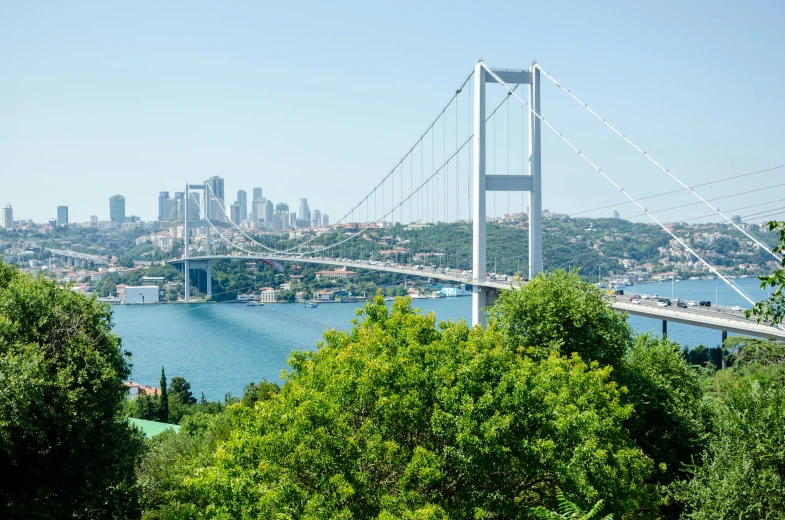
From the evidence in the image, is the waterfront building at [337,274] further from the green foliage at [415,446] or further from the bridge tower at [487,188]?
the green foliage at [415,446]

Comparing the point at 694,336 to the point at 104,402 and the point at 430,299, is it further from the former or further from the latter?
the point at 104,402

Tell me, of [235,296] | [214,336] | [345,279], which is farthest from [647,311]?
[235,296]

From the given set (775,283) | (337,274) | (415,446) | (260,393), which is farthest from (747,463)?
(337,274)

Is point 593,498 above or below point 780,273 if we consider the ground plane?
below

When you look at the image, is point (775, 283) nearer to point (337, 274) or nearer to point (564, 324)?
point (564, 324)

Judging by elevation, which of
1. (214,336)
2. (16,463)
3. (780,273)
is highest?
(780,273)

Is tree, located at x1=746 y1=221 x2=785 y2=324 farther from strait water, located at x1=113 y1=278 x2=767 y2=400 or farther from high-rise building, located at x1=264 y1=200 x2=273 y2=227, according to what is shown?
high-rise building, located at x1=264 y1=200 x2=273 y2=227

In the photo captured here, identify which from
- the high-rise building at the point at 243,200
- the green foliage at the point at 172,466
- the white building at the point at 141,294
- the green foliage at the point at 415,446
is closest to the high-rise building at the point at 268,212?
the high-rise building at the point at 243,200

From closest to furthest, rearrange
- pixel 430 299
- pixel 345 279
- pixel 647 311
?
pixel 647 311 → pixel 430 299 → pixel 345 279
